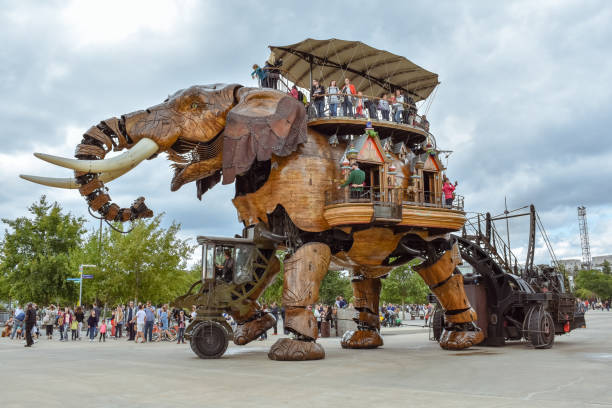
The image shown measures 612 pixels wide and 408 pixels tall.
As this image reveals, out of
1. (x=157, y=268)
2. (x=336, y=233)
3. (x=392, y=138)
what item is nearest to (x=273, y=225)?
(x=336, y=233)

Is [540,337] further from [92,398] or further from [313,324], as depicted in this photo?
[92,398]

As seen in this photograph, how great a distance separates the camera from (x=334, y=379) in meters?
9.92

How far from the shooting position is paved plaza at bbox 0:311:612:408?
7.68 m

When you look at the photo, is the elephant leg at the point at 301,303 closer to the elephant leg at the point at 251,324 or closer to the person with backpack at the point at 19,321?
the elephant leg at the point at 251,324

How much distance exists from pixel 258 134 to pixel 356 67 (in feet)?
17.8

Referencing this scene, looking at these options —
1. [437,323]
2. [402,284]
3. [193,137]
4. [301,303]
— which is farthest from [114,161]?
[402,284]

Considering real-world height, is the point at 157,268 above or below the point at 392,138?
below

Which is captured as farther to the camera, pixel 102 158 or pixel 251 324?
pixel 251 324

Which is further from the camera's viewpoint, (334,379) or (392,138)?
(392,138)

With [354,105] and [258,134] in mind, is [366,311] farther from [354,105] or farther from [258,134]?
[258,134]

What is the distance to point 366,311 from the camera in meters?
17.8

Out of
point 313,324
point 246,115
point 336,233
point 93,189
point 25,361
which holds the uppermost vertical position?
point 246,115

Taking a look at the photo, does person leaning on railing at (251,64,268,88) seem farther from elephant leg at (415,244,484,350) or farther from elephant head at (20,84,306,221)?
elephant leg at (415,244,484,350)

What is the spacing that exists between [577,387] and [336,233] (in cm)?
660
